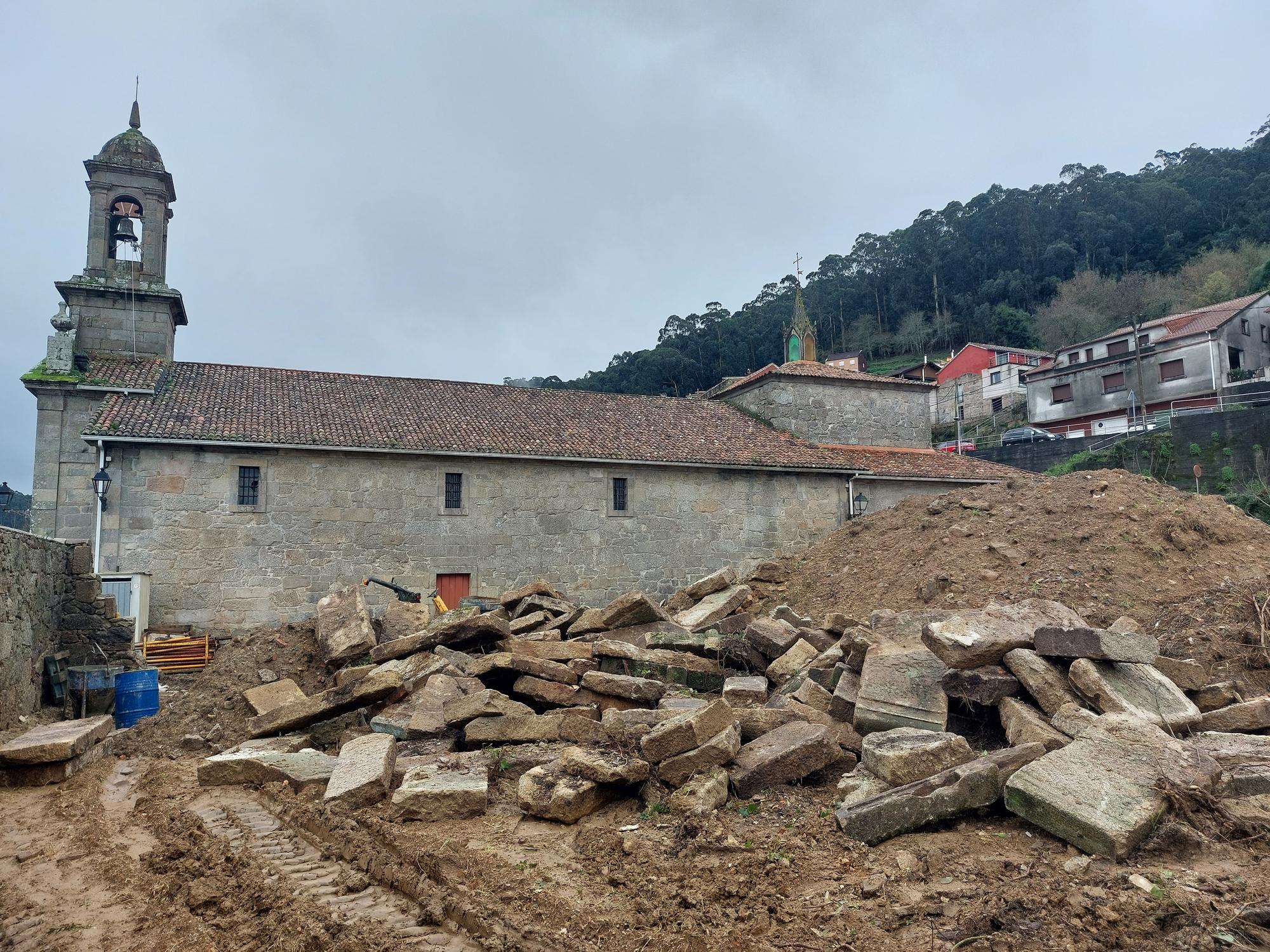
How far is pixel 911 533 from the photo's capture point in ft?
51.6

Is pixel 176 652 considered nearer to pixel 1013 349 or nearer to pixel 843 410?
pixel 843 410

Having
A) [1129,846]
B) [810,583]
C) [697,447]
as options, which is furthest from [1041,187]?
[1129,846]

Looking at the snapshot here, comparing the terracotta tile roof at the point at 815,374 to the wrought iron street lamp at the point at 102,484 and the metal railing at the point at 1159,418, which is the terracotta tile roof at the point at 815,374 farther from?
the wrought iron street lamp at the point at 102,484

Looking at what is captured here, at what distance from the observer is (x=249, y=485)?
16.3 meters

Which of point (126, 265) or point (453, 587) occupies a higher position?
point (126, 265)

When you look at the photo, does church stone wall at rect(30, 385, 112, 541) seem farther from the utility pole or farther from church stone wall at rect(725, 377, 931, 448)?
the utility pole

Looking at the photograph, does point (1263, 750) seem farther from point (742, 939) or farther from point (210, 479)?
point (210, 479)

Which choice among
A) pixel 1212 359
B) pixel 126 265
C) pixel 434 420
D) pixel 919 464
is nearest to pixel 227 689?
pixel 434 420

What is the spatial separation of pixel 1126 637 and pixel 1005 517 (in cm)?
789

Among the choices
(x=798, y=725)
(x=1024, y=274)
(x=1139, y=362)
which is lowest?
(x=798, y=725)

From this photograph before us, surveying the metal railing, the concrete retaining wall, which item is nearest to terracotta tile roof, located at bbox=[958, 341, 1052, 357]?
the metal railing

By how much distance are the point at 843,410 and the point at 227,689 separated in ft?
62.8

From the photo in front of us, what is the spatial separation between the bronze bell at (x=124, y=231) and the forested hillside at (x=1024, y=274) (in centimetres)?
3624

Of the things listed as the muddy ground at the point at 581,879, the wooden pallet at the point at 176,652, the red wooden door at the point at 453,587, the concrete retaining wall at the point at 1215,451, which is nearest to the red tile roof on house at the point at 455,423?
the red wooden door at the point at 453,587
